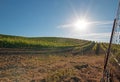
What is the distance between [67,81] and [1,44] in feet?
72.3

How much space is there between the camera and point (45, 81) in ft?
43.0

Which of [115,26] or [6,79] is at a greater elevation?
[115,26]

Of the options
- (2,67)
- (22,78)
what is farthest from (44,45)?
(22,78)

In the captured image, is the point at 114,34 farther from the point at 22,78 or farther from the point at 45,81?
the point at 22,78

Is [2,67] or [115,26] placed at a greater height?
[115,26]

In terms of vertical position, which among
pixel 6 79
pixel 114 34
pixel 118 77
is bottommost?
pixel 6 79

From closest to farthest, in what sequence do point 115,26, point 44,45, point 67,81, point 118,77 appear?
point 115,26, point 118,77, point 67,81, point 44,45

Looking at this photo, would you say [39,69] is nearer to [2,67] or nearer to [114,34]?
[2,67]

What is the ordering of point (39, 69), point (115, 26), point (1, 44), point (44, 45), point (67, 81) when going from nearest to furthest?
point (115, 26) < point (67, 81) < point (39, 69) < point (1, 44) < point (44, 45)

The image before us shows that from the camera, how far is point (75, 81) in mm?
13211

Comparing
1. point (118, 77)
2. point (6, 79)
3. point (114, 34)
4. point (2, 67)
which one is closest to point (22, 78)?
point (6, 79)

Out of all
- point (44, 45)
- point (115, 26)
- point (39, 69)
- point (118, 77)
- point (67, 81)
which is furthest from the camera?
point (44, 45)

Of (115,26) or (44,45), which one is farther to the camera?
(44,45)

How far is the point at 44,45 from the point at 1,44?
9.38 metres
